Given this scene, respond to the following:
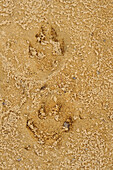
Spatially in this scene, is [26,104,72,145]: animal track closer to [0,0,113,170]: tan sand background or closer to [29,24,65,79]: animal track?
[0,0,113,170]: tan sand background

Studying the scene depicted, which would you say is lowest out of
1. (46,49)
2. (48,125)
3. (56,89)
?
(48,125)

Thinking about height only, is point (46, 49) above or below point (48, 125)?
above

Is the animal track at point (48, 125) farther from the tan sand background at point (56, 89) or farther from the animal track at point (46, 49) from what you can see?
the animal track at point (46, 49)

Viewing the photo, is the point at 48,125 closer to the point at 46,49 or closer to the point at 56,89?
the point at 56,89

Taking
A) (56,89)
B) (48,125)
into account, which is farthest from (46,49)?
(48,125)

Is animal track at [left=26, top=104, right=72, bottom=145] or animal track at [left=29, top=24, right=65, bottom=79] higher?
animal track at [left=29, top=24, right=65, bottom=79]

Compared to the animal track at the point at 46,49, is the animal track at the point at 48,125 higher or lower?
lower

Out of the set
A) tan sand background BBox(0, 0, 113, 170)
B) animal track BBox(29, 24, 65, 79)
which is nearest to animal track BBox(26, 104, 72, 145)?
tan sand background BBox(0, 0, 113, 170)

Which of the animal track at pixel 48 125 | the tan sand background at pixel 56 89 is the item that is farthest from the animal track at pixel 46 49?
the animal track at pixel 48 125

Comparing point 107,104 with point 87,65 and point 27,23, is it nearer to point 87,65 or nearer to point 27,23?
point 87,65
